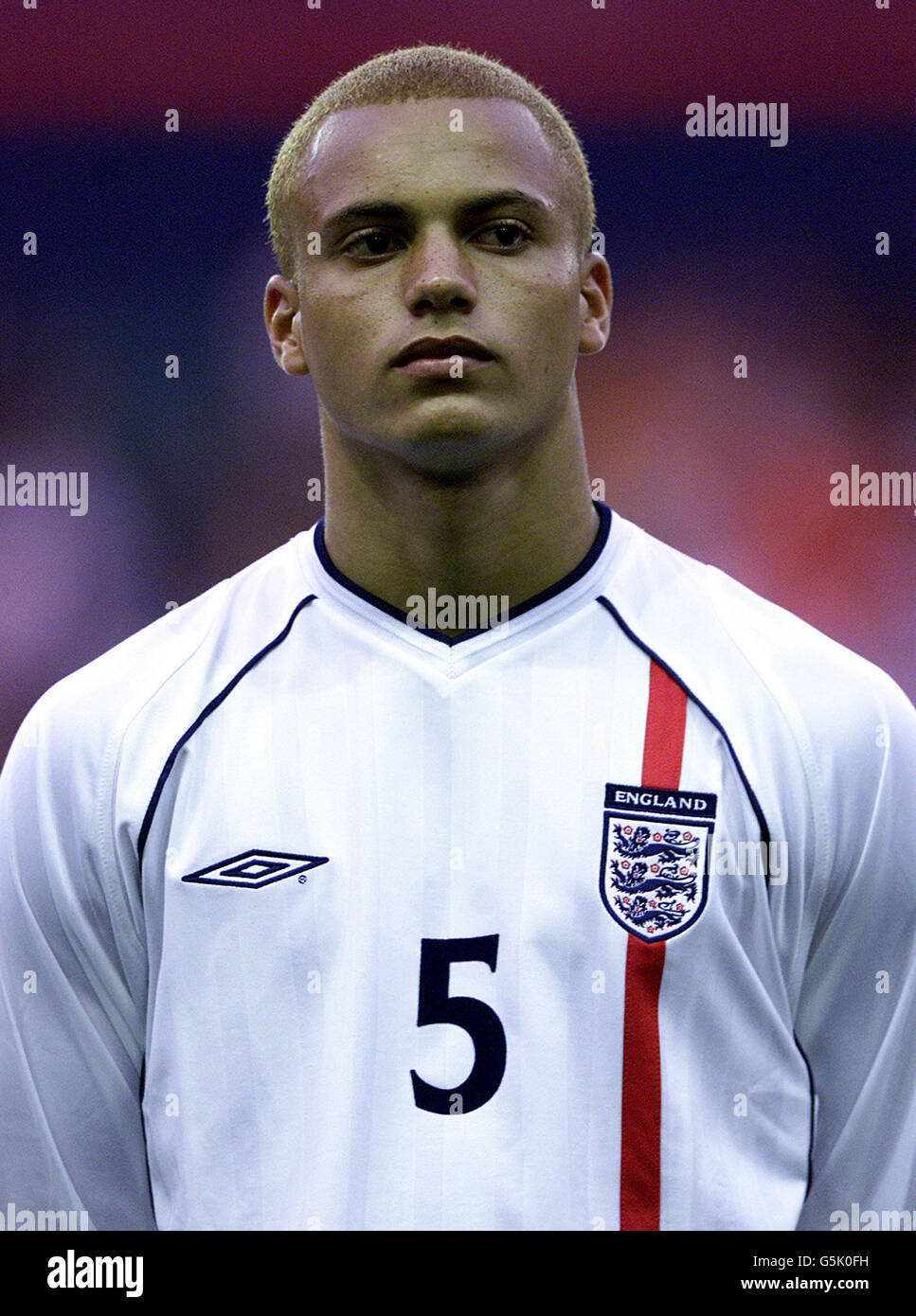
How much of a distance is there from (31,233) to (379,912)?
9.87 feet

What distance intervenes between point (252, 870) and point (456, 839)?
268mm

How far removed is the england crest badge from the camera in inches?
76.2

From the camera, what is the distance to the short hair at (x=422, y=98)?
210cm

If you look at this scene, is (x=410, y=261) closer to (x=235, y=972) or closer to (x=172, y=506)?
(x=235, y=972)

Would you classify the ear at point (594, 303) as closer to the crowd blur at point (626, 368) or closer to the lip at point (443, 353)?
the lip at point (443, 353)

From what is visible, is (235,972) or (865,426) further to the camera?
(865,426)

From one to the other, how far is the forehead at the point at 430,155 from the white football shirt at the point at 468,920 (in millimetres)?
504

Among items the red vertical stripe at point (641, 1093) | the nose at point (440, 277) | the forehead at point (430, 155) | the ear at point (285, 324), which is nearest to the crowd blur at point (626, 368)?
the ear at point (285, 324)

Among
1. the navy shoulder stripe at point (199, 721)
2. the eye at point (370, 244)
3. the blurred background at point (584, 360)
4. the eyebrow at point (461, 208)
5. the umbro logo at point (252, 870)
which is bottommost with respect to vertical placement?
the umbro logo at point (252, 870)

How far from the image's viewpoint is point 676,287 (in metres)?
4.46

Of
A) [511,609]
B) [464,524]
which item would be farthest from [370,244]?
[511,609]

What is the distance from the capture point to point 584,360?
14.7 feet

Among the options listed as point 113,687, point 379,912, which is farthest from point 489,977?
point 113,687

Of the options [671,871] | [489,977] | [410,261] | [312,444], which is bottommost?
[489,977]
